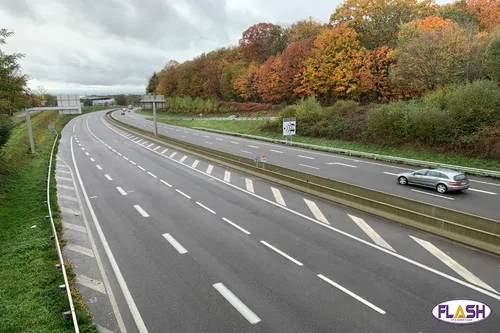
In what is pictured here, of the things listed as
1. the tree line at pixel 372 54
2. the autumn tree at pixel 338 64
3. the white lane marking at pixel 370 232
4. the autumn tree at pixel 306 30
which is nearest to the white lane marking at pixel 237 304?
the white lane marking at pixel 370 232

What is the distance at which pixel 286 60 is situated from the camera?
201ft

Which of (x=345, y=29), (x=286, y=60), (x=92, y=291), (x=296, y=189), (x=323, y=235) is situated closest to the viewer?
(x=92, y=291)

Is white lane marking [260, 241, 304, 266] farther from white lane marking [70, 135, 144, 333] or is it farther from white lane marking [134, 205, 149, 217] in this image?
white lane marking [134, 205, 149, 217]

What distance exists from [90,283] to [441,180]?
63.7ft

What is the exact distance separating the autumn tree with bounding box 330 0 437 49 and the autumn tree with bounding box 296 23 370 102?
296 cm

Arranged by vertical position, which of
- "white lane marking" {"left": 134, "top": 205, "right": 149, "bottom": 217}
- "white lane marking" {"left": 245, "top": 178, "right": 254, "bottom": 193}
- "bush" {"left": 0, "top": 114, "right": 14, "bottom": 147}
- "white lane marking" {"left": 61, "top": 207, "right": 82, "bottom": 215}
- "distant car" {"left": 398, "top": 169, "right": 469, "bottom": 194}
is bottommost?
"white lane marking" {"left": 61, "top": 207, "right": 82, "bottom": 215}

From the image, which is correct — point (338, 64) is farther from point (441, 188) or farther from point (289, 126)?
point (441, 188)

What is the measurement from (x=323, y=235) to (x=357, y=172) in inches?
556

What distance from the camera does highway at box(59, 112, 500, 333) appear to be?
8648 millimetres

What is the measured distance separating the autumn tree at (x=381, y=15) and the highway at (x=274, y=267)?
41579 mm

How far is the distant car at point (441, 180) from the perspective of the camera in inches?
783

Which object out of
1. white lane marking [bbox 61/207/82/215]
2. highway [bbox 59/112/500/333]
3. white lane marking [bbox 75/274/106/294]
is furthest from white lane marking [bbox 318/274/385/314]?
white lane marking [bbox 61/207/82/215]

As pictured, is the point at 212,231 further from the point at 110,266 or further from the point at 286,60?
the point at 286,60

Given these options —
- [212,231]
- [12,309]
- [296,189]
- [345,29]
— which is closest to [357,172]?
[296,189]
